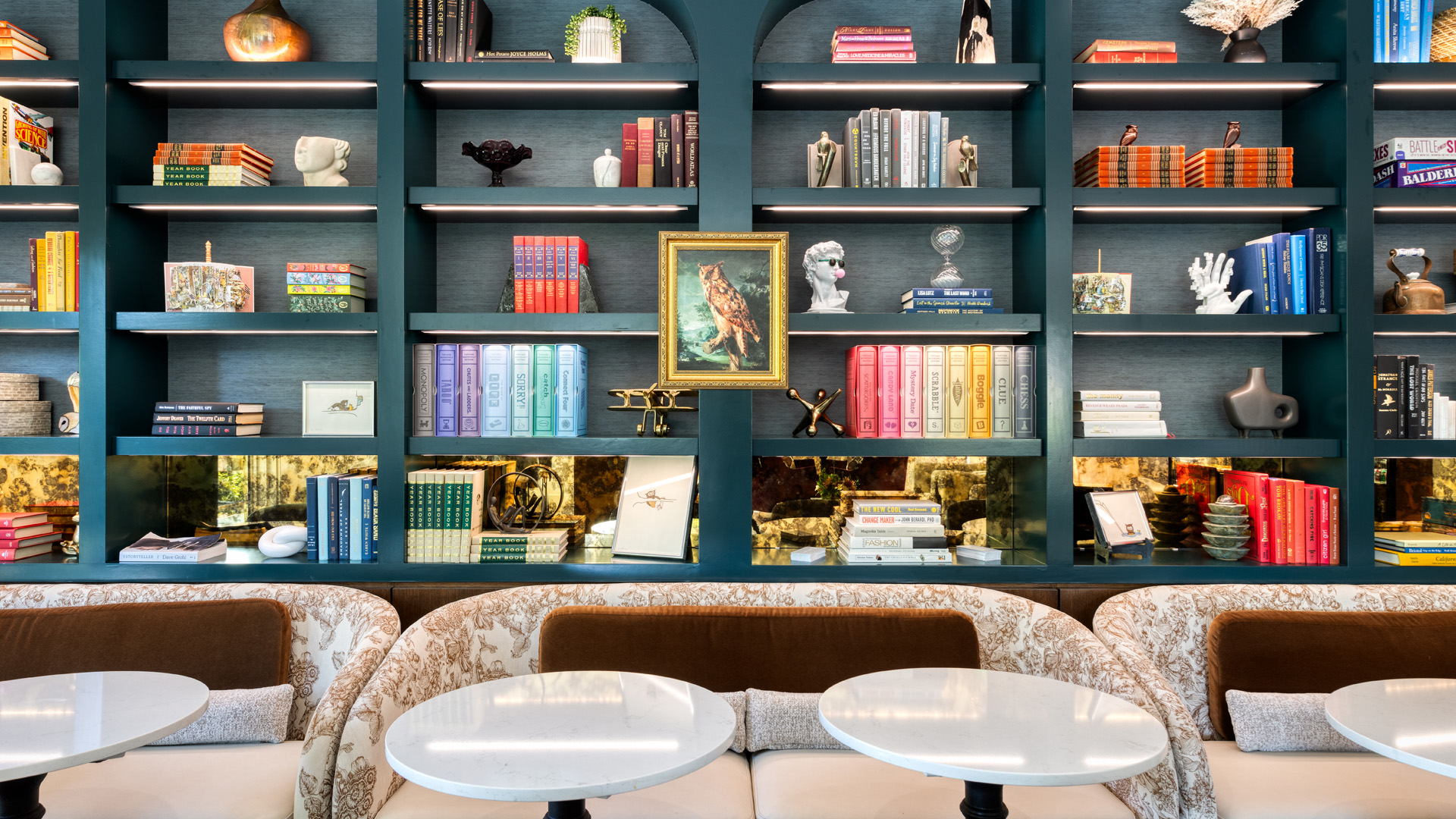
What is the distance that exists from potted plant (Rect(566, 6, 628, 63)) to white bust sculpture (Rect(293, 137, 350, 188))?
923mm

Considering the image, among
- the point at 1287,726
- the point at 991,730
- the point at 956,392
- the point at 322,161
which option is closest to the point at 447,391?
the point at 322,161

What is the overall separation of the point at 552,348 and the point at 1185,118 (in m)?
2.66

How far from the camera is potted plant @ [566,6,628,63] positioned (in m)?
2.66

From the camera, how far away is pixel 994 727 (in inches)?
59.9

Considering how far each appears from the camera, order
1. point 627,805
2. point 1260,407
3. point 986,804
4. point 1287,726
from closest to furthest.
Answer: point 986,804, point 627,805, point 1287,726, point 1260,407

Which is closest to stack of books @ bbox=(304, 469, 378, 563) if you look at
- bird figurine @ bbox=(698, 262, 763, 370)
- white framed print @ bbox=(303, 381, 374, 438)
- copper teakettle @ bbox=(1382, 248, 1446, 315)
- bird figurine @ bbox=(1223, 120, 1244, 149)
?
white framed print @ bbox=(303, 381, 374, 438)

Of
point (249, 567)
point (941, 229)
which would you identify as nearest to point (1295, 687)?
point (941, 229)

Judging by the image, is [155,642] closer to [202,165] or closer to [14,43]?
[202,165]

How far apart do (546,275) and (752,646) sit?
1473 mm

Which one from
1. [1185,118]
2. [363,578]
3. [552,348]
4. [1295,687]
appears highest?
[1185,118]

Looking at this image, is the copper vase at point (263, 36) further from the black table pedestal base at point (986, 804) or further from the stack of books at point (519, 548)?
the black table pedestal base at point (986, 804)

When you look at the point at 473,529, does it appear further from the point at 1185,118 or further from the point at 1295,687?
the point at 1185,118

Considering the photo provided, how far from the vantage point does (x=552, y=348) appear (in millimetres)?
2666

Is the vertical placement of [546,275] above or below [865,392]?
above
